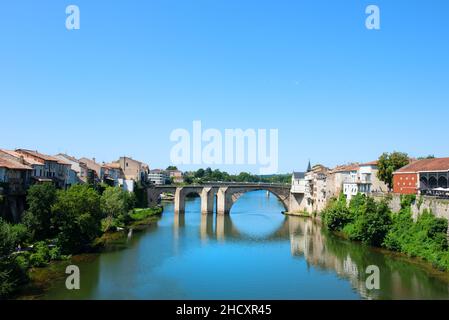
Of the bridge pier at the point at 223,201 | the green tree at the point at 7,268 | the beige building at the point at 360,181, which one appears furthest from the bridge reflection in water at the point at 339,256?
the green tree at the point at 7,268

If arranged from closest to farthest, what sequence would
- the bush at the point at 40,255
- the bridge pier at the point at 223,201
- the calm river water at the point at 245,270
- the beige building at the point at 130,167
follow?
the calm river water at the point at 245,270, the bush at the point at 40,255, the bridge pier at the point at 223,201, the beige building at the point at 130,167

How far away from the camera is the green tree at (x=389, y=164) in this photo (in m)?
48.1

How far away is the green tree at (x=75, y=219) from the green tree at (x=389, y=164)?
106 ft

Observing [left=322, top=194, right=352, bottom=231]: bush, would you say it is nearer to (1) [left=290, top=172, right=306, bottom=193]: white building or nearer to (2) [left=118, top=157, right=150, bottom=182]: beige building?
(1) [left=290, top=172, right=306, bottom=193]: white building

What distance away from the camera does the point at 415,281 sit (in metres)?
26.8

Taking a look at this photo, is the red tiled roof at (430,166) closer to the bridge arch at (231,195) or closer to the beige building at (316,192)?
the beige building at (316,192)

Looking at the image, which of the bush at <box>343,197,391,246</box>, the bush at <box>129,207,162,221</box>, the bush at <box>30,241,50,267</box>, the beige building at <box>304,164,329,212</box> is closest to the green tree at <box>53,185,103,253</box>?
the bush at <box>30,241,50,267</box>

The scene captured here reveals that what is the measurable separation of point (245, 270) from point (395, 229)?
15181 millimetres

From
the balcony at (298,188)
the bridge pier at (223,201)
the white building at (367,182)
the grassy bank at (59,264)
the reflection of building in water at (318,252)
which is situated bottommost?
the reflection of building in water at (318,252)

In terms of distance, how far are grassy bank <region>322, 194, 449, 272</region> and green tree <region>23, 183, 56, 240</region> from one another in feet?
88.2

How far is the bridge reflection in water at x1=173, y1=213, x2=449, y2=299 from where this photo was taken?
83.4 feet

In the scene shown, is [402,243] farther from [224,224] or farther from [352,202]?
[224,224]
